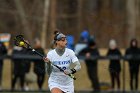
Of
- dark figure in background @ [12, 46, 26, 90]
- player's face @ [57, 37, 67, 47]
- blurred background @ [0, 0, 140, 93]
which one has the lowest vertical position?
blurred background @ [0, 0, 140, 93]

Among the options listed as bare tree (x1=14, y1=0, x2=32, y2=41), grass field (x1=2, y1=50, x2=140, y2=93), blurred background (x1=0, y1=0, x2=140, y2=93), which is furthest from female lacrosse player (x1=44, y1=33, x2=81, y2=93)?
bare tree (x1=14, y1=0, x2=32, y2=41)

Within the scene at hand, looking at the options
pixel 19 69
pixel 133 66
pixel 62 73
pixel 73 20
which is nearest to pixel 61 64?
pixel 62 73

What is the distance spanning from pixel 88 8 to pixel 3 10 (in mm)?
5624

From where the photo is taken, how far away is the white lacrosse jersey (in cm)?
1805

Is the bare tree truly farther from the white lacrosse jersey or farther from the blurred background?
the white lacrosse jersey

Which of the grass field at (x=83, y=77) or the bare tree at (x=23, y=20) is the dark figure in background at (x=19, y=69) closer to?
the grass field at (x=83, y=77)

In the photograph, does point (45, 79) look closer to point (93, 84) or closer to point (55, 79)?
point (93, 84)

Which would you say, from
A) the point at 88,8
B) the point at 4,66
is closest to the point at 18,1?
the point at 88,8

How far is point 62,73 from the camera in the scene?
1811 cm

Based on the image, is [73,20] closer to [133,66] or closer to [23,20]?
[23,20]

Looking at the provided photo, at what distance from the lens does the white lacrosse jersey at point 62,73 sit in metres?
18.0

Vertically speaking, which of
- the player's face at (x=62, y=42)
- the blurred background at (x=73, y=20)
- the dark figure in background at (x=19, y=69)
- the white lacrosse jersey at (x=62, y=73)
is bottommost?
the blurred background at (x=73, y=20)

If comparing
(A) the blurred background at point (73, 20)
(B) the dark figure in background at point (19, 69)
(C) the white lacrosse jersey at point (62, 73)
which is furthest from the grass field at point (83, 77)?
(A) the blurred background at point (73, 20)

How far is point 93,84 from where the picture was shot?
26.5 metres
